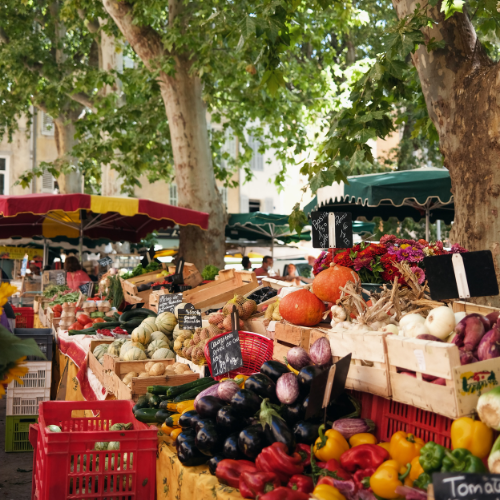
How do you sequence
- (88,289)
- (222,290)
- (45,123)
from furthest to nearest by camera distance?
(45,123) → (88,289) → (222,290)

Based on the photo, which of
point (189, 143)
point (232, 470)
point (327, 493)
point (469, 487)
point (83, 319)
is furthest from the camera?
point (189, 143)

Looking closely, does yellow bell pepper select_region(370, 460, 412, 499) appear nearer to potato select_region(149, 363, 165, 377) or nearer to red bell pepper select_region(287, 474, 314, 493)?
red bell pepper select_region(287, 474, 314, 493)

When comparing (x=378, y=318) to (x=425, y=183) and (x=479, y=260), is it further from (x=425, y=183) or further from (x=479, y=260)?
(x=425, y=183)

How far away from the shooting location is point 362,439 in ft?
7.22

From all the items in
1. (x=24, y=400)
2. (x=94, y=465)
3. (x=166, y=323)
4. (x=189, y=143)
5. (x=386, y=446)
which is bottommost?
(x=24, y=400)

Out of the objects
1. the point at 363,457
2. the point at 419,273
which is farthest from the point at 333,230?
the point at 363,457

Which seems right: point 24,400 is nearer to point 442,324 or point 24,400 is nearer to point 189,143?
point 442,324

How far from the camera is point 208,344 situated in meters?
3.39

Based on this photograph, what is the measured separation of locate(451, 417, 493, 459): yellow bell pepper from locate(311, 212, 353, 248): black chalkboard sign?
1798mm

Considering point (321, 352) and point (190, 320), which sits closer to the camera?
point (321, 352)

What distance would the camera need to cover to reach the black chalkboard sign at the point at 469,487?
139 centimetres

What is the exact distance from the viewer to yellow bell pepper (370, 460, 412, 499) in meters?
1.82

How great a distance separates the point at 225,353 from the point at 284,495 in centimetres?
136

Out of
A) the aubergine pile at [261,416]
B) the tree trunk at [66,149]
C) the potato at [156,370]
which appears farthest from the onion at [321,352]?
the tree trunk at [66,149]
